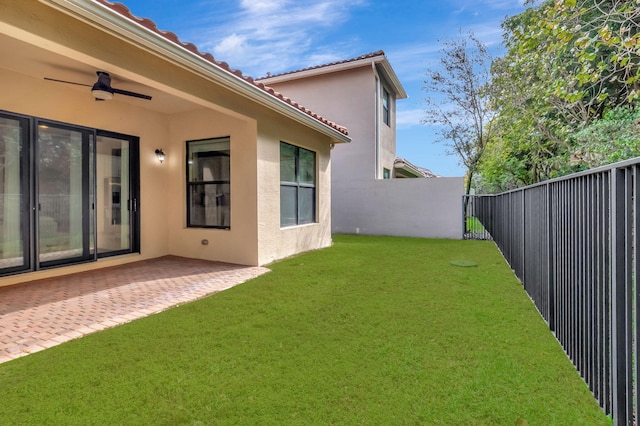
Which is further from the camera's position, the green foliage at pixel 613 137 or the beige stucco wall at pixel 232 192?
the green foliage at pixel 613 137

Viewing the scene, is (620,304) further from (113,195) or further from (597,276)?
(113,195)

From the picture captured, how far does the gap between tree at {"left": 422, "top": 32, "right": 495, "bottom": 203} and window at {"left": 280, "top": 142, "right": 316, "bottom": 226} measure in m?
10.4

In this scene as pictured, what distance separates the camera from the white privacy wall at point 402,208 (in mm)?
12695

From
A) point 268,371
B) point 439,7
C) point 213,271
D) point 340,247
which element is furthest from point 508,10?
point 268,371

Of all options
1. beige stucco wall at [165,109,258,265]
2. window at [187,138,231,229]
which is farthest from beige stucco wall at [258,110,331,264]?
window at [187,138,231,229]

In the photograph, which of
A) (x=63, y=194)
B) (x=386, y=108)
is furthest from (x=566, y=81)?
(x=63, y=194)

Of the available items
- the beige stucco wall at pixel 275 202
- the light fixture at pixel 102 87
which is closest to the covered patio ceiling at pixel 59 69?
the light fixture at pixel 102 87

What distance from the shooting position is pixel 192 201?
26.6 feet

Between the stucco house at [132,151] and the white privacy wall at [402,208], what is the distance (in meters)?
4.28

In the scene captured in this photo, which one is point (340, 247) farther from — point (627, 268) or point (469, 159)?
point (469, 159)

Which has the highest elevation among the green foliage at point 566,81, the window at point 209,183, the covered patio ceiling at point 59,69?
the green foliage at point 566,81

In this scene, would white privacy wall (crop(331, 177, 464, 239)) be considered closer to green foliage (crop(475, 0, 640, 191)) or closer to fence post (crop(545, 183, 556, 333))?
green foliage (crop(475, 0, 640, 191))

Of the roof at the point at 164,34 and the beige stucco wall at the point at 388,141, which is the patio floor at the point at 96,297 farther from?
the beige stucco wall at the point at 388,141

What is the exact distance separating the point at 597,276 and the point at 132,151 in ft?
27.7
